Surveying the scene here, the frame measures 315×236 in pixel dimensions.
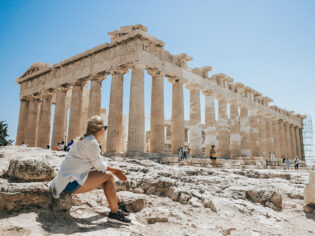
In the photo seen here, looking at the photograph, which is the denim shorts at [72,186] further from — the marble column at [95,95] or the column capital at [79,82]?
the column capital at [79,82]

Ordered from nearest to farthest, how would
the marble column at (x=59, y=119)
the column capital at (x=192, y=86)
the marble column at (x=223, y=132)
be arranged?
the marble column at (x=59, y=119) → the column capital at (x=192, y=86) → the marble column at (x=223, y=132)

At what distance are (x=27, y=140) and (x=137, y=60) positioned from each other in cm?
1593

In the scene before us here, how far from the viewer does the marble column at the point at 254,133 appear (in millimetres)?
31969

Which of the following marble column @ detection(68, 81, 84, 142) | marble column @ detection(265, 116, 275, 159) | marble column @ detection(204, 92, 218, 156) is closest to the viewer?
marble column @ detection(68, 81, 84, 142)

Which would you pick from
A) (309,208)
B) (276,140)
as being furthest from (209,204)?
(276,140)

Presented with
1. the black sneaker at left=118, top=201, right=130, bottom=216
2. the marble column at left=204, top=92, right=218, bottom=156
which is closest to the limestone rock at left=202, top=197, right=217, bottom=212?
the black sneaker at left=118, top=201, right=130, bottom=216

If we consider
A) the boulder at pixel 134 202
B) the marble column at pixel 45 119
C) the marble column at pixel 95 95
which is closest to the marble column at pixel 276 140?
the marble column at pixel 95 95

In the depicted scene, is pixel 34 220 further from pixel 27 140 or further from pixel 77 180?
pixel 27 140

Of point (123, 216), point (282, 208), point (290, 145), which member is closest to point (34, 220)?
point (123, 216)

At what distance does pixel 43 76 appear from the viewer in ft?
93.4

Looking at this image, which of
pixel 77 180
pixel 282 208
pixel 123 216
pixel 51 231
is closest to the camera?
pixel 51 231

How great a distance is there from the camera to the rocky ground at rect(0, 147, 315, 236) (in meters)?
3.84

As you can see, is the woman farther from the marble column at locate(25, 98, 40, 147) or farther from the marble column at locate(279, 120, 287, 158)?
the marble column at locate(279, 120, 287, 158)

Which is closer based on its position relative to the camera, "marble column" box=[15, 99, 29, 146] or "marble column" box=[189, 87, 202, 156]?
"marble column" box=[189, 87, 202, 156]
